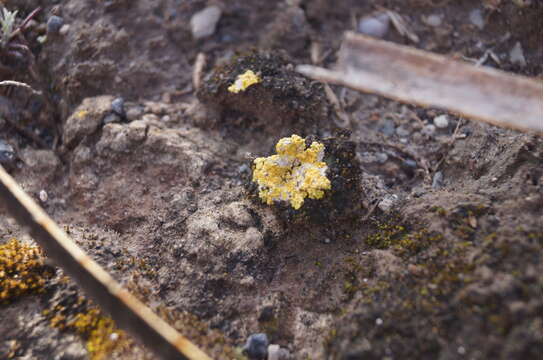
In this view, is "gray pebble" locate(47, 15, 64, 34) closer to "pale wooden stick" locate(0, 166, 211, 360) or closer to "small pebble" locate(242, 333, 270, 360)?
"pale wooden stick" locate(0, 166, 211, 360)

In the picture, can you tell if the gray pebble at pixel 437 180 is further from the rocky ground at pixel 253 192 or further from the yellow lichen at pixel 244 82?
the yellow lichen at pixel 244 82

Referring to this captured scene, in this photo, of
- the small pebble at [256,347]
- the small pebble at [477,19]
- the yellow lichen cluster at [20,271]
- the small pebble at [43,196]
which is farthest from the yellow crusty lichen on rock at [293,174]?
the small pebble at [477,19]

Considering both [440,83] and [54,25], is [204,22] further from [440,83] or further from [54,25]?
[440,83]

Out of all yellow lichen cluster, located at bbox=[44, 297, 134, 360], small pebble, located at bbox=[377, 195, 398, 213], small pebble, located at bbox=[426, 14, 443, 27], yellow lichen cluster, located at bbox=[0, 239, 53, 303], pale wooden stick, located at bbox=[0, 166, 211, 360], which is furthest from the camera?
small pebble, located at bbox=[426, 14, 443, 27]

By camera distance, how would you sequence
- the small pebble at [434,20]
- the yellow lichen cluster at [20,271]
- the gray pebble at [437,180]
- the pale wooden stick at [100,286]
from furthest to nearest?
the small pebble at [434,20]
the gray pebble at [437,180]
the yellow lichen cluster at [20,271]
the pale wooden stick at [100,286]

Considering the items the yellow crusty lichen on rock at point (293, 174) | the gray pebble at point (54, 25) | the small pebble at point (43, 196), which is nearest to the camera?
the yellow crusty lichen on rock at point (293, 174)

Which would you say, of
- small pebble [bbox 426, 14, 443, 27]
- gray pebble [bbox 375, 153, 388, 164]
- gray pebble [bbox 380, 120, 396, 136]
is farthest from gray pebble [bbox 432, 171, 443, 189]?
small pebble [bbox 426, 14, 443, 27]
